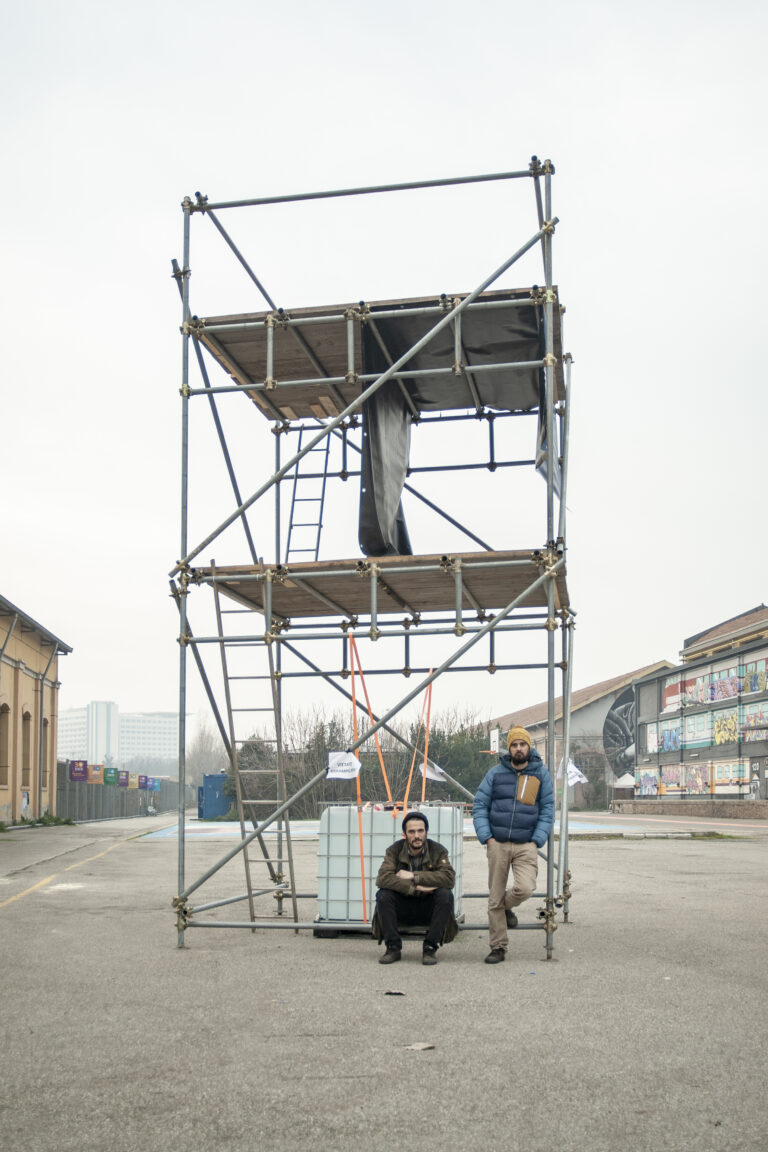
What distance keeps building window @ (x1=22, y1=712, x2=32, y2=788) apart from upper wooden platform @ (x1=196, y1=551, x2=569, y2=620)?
118ft

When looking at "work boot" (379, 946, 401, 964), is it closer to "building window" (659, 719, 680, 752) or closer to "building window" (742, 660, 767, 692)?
"building window" (742, 660, 767, 692)

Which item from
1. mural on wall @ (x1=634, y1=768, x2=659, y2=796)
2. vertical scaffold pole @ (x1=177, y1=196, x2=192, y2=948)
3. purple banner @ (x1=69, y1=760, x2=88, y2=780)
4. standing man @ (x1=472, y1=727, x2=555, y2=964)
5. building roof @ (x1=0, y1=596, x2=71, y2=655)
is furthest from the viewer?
mural on wall @ (x1=634, y1=768, x2=659, y2=796)

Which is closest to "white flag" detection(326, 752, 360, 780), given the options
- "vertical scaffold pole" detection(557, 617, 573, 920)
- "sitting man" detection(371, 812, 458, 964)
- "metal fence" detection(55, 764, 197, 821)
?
"sitting man" detection(371, 812, 458, 964)

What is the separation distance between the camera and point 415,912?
981cm

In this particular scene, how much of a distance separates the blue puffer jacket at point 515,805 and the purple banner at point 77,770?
172 feet

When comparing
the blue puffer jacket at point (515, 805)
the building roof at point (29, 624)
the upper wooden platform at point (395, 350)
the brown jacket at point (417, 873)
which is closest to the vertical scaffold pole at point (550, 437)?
the blue puffer jacket at point (515, 805)

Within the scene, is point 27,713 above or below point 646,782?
above

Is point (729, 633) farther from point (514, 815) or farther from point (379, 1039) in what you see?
point (379, 1039)

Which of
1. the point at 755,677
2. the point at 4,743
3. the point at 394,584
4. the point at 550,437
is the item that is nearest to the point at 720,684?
the point at 755,677

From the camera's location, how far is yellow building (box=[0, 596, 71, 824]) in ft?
136

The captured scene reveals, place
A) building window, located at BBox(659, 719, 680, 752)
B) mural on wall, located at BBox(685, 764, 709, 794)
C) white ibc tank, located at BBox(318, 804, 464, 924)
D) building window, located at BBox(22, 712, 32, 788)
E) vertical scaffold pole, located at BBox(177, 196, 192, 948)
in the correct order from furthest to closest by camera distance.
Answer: building window, located at BBox(659, 719, 680, 752) < mural on wall, located at BBox(685, 764, 709, 794) < building window, located at BBox(22, 712, 32, 788) < white ibc tank, located at BBox(318, 804, 464, 924) < vertical scaffold pole, located at BBox(177, 196, 192, 948)

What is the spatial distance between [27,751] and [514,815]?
39.6 m

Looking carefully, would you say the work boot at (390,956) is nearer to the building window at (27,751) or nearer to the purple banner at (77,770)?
the building window at (27,751)

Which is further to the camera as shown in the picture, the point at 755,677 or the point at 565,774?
the point at 755,677
